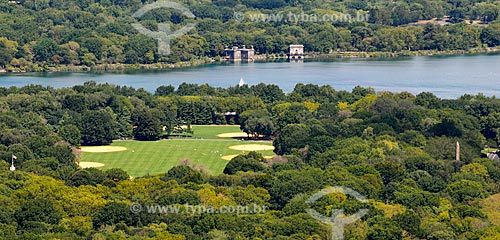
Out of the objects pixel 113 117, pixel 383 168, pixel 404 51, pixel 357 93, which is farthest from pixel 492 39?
pixel 383 168

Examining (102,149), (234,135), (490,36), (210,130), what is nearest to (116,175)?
(102,149)

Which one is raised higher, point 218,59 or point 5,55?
point 5,55

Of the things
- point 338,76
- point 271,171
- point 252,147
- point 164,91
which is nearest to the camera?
point 271,171

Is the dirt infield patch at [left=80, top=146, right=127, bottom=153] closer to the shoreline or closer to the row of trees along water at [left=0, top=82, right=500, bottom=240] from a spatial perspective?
the row of trees along water at [left=0, top=82, right=500, bottom=240]

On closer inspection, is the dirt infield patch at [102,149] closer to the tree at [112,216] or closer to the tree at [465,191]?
the tree at [465,191]

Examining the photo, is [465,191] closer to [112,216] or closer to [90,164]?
[112,216]

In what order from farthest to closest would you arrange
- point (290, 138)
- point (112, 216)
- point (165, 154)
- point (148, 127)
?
point (148, 127) < point (165, 154) < point (290, 138) < point (112, 216)

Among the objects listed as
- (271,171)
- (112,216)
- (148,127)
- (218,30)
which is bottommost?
(218,30)

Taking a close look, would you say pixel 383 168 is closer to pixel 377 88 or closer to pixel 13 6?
pixel 377 88
